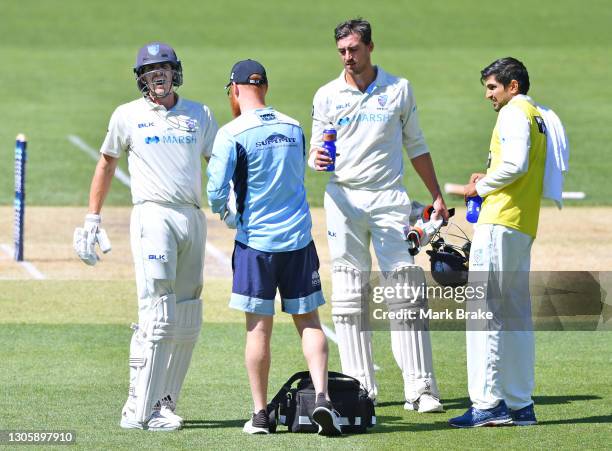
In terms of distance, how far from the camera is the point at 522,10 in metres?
47.8

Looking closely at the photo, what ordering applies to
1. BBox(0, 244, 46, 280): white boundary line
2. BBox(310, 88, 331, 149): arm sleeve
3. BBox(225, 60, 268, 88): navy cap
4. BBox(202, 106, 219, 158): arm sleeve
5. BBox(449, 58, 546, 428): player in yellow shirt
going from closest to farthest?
BBox(225, 60, 268, 88): navy cap
BBox(449, 58, 546, 428): player in yellow shirt
BBox(202, 106, 219, 158): arm sleeve
BBox(310, 88, 331, 149): arm sleeve
BBox(0, 244, 46, 280): white boundary line

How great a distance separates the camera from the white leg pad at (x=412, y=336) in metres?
9.66

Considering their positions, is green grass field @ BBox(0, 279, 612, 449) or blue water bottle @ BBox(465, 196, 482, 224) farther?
blue water bottle @ BBox(465, 196, 482, 224)

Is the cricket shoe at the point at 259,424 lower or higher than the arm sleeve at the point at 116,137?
lower

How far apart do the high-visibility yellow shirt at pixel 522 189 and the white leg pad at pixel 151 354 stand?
2.20m

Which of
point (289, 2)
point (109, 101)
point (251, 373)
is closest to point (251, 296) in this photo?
point (251, 373)

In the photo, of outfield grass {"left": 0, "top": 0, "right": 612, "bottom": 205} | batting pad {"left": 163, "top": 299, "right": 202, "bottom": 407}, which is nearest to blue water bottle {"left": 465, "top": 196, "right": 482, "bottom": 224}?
batting pad {"left": 163, "top": 299, "right": 202, "bottom": 407}

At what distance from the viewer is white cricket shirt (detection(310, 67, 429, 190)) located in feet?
32.0

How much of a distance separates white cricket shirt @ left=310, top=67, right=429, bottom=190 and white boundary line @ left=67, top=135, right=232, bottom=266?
6.32 m

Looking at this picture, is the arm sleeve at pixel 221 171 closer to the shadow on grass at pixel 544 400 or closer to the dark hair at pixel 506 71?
the dark hair at pixel 506 71

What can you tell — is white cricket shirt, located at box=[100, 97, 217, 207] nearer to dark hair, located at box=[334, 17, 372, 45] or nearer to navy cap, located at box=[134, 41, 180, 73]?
navy cap, located at box=[134, 41, 180, 73]

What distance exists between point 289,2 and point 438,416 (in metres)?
42.8

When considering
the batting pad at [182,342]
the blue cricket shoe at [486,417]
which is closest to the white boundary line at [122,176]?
the batting pad at [182,342]

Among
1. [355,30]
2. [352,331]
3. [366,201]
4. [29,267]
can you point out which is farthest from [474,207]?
[29,267]
